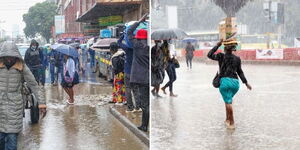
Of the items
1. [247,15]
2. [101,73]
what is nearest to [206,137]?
[101,73]

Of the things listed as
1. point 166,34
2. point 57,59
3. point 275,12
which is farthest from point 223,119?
point 275,12

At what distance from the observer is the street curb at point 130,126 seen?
6575 millimetres

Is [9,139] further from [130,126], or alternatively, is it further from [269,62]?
[269,62]

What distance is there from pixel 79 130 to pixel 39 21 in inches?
2244

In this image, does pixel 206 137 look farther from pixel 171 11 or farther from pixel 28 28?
pixel 28 28

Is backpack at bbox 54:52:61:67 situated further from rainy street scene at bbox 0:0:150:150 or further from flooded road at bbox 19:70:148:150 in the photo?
flooded road at bbox 19:70:148:150

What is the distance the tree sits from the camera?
5997 cm

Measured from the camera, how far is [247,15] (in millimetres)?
36312

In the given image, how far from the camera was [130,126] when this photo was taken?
7.39 m

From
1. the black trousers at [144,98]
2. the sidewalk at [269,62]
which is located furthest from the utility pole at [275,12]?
the black trousers at [144,98]

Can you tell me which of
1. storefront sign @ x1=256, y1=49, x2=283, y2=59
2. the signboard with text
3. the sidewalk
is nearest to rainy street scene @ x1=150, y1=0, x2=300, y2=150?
the sidewalk

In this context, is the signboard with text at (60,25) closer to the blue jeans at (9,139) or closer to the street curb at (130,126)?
the street curb at (130,126)

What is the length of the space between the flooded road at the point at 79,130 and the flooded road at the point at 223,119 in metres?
0.50

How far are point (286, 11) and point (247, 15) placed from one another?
5466 millimetres
